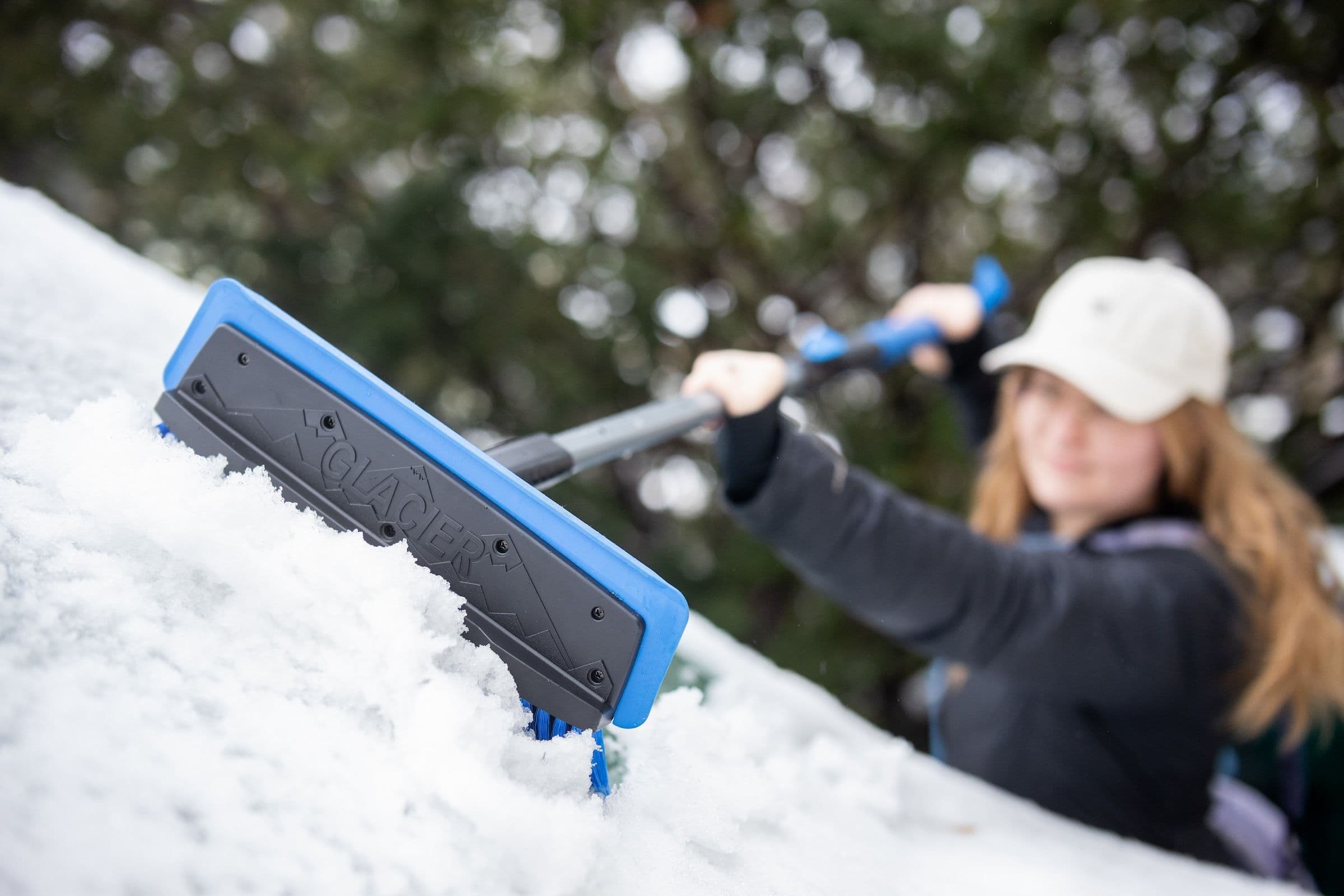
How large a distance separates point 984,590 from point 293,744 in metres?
0.86

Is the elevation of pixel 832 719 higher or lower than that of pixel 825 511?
lower

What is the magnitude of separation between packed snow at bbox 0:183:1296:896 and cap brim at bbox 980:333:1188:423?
2.20 ft

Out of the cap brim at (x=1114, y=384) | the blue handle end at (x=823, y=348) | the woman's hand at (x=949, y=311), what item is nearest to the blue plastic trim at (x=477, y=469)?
the blue handle end at (x=823, y=348)

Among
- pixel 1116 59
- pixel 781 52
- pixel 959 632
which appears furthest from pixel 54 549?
pixel 1116 59

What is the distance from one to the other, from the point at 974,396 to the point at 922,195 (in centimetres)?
93

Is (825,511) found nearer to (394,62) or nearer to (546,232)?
Result: (546,232)

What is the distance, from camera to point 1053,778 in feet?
3.87

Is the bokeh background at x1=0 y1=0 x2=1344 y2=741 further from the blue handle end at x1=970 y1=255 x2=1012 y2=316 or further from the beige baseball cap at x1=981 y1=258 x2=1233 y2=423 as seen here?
the beige baseball cap at x1=981 y1=258 x2=1233 y2=423

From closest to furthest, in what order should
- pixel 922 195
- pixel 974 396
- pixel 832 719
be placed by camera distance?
pixel 832 719 → pixel 974 396 → pixel 922 195

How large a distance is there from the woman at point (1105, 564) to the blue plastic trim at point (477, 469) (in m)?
0.49

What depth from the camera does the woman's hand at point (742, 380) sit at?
104 cm

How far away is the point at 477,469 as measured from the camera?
614mm

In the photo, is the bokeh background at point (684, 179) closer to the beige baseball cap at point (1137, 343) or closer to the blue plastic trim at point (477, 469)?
the beige baseball cap at point (1137, 343)

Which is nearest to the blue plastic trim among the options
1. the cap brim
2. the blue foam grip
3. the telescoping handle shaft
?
the telescoping handle shaft
